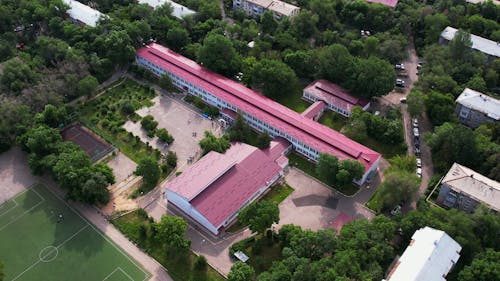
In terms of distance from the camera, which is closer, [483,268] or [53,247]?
[483,268]

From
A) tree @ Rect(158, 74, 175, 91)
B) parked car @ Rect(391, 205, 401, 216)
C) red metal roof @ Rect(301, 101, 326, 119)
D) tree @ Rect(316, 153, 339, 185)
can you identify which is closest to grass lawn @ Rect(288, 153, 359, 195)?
tree @ Rect(316, 153, 339, 185)

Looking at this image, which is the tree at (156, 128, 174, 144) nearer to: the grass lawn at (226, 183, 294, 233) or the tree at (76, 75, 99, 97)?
the tree at (76, 75, 99, 97)

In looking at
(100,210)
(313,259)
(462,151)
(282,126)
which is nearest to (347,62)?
(282,126)

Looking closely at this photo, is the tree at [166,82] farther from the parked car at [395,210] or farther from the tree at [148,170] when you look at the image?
the parked car at [395,210]

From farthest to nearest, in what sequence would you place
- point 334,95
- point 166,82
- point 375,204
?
1. point 166,82
2. point 334,95
3. point 375,204

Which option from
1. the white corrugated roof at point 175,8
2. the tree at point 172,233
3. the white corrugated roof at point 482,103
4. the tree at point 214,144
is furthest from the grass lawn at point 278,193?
the white corrugated roof at point 175,8

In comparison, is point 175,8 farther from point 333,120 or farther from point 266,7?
point 333,120

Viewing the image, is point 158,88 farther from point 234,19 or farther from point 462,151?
point 462,151

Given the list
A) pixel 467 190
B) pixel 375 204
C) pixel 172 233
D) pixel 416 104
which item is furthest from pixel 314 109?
pixel 172 233
